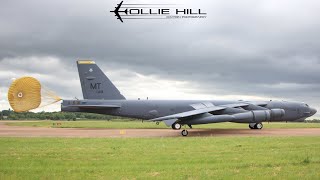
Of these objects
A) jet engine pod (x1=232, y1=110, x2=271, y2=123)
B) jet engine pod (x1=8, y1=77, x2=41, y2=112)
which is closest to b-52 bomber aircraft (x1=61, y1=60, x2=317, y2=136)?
jet engine pod (x1=8, y1=77, x2=41, y2=112)

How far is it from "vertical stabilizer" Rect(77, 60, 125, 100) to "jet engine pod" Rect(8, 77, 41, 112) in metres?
4.13

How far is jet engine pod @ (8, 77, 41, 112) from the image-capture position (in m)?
31.7

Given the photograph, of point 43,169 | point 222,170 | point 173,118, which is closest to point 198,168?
point 222,170

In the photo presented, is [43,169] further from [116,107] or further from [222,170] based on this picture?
[116,107]

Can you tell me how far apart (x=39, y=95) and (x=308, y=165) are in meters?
26.6

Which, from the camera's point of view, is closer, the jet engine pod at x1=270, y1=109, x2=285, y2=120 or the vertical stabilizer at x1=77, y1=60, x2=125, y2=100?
the jet engine pod at x1=270, y1=109, x2=285, y2=120

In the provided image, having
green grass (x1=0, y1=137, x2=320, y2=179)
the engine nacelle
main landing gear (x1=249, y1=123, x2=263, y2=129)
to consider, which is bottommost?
green grass (x1=0, y1=137, x2=320, y2=179)


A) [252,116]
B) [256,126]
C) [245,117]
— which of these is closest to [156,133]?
[245,117]

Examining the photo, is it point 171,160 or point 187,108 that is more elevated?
point 187,108

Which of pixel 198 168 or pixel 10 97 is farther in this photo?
pixel 10 97

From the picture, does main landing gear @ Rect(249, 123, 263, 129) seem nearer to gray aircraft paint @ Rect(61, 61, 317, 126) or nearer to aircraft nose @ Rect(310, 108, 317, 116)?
gray aircraft paint @ Rect(61, 61, 317, 126)

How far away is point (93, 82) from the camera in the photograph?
112ft

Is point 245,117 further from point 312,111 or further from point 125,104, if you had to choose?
point 125,104

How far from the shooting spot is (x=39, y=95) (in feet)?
Result: 107
